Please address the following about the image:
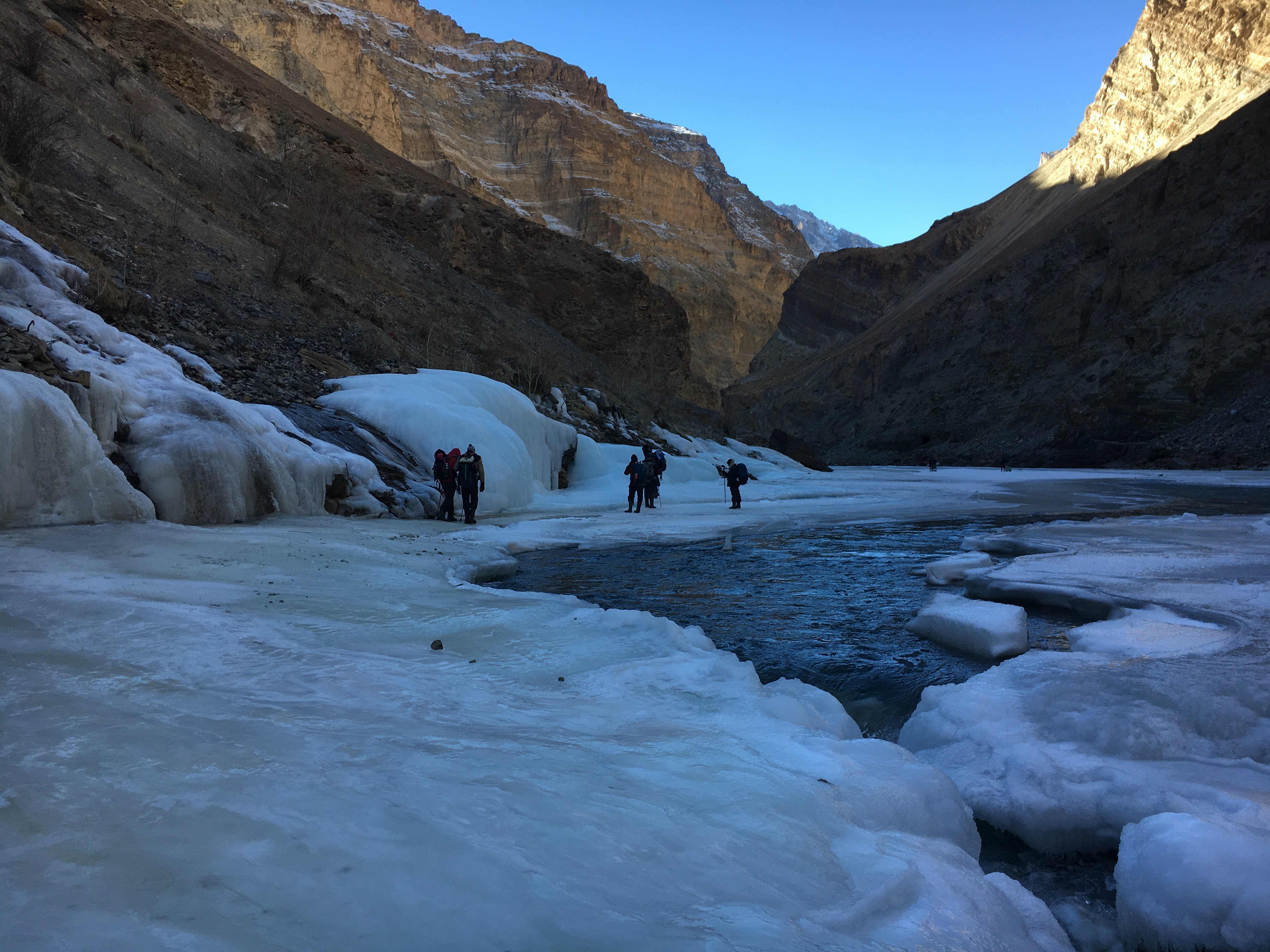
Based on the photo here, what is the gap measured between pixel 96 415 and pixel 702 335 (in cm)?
8855

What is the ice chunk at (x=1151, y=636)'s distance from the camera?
4223 millimetres

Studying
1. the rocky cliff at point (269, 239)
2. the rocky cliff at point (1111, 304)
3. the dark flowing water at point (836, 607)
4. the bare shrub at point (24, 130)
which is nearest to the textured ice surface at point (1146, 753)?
the dark flowing water at point (836, 607)

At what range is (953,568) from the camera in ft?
24.0

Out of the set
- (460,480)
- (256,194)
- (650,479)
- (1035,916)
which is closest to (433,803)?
(1035,916)

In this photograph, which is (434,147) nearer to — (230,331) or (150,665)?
(230,331)

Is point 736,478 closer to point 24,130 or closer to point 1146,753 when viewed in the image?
point 1146,753

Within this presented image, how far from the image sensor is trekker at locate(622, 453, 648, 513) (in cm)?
1398

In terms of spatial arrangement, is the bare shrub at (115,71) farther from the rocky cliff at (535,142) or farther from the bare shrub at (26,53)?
the rocky cliff at (535,142)

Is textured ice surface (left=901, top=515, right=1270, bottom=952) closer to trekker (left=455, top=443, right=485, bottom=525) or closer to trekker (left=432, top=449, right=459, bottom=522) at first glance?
trekker (left=455, top=443, right=485, bottom=525)

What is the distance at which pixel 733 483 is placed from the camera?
15180 mm

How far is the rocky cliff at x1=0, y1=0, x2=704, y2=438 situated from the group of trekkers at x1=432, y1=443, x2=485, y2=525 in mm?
2888

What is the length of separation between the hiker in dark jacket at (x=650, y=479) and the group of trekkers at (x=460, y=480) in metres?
3.83

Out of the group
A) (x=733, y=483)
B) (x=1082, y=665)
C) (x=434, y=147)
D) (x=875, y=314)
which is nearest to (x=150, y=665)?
(x=1082, y=665)

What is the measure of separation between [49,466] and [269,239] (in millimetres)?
17341
